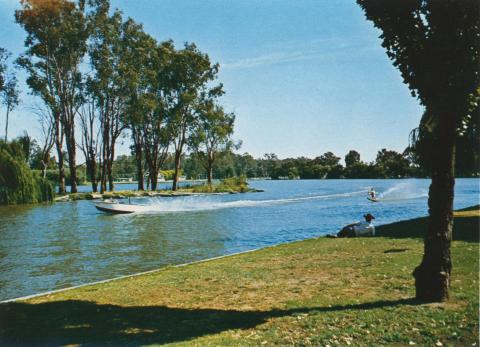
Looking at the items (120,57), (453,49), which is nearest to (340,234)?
(453,49)

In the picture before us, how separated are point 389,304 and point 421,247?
319 inches

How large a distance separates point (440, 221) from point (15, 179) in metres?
56.3

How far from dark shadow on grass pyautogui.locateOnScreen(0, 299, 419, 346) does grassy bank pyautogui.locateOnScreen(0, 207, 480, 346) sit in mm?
22

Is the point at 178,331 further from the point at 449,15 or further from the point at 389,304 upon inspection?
the point at 449,15

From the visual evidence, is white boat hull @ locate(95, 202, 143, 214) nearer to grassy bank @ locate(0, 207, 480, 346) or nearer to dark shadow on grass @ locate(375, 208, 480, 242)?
A: dark shadow on grass @ locate(375, 208, 480, 242)

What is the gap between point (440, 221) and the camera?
30.5 ft

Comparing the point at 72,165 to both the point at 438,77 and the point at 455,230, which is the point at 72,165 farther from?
the point at 438,77

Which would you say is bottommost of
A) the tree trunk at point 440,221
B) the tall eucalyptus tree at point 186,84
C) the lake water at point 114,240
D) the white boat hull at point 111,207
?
the lake water at point 114,240

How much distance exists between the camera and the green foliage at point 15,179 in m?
53.2

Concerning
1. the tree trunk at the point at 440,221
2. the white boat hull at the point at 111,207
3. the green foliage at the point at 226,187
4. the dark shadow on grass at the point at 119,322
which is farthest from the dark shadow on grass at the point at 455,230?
the green foliage at the point at 226,187

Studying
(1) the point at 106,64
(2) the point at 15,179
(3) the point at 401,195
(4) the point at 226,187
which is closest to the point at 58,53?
(1) the point at 106,64

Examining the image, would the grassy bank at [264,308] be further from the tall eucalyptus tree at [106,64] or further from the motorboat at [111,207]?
the tall eucalyptus tree at [106,64]

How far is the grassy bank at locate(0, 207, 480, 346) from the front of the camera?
25.9 feet

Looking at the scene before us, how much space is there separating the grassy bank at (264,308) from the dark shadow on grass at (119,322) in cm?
2
